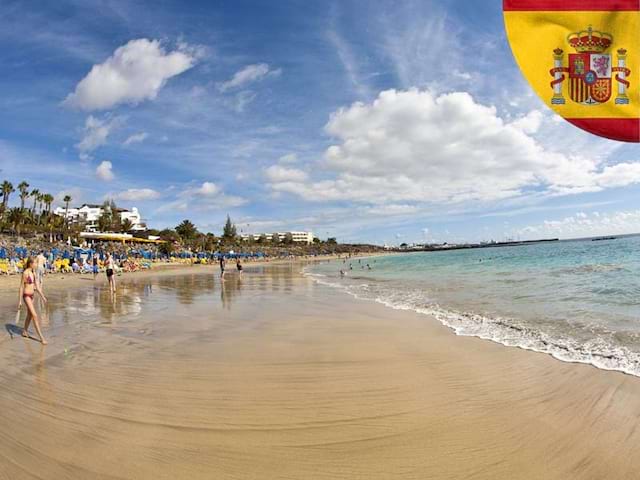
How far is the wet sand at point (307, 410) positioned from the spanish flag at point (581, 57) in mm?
2541

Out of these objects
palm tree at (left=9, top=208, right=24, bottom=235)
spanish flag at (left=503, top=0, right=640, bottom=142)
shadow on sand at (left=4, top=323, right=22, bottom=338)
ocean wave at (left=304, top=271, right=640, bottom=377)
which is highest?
palm tree at (left=9, top=208, right=24, bottom=235)

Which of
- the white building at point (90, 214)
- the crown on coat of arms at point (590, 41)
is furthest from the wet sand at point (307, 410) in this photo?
the white building at point (90, 214)

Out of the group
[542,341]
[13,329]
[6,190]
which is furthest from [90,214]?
[542,341]

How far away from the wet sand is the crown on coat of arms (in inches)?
107

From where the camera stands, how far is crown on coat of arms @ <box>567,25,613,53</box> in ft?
4.14

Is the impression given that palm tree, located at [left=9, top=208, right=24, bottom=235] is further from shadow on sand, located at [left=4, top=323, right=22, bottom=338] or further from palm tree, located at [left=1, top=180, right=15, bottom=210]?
shadow on sand, located at [left=4, top=323, right=22, bottom=338]

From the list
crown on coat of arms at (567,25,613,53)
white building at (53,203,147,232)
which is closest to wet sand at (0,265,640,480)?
crown on coat of arms at (567,25,613,53)

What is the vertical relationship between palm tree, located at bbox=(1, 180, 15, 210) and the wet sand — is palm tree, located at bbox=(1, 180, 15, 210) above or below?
above

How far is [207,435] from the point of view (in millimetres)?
3311

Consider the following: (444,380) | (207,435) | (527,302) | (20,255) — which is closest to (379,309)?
(527,302)

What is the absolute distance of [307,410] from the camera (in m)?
3.85

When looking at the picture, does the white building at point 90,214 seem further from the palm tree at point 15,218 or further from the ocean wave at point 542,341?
the ocean wave at point 542,341

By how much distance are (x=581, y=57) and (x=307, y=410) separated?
3.62m

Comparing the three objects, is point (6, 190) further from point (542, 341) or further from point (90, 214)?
point (542, 341)
